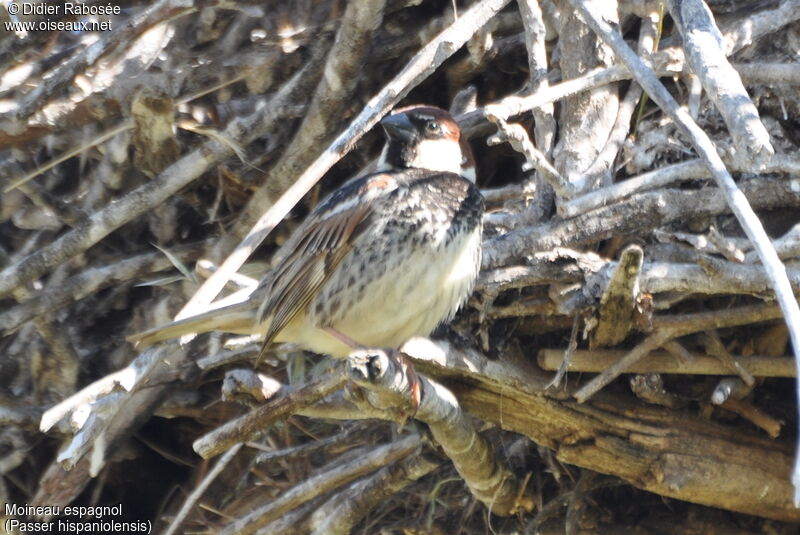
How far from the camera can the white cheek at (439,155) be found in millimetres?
3678

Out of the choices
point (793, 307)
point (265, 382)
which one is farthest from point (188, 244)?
point (793, 307)

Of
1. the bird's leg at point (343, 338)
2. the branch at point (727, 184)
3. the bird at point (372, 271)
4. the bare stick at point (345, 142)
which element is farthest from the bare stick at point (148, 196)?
the branch at point (727, 184)

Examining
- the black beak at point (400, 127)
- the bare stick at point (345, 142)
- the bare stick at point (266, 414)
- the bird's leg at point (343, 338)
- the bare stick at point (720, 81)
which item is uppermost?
the bare stick at point (720, 81)

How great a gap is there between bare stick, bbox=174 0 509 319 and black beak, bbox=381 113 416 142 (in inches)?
22.3

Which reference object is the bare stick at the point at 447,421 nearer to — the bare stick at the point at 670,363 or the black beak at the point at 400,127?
the bare stick at the point at 670,363

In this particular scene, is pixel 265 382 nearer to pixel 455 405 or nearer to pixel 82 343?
pixel 455 405

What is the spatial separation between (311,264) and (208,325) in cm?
35

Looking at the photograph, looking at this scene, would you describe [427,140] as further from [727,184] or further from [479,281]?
[727,184]

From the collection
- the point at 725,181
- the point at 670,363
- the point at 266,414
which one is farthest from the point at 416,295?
the point at 725,181

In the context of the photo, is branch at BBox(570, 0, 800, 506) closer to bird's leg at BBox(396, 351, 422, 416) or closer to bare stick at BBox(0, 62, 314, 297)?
bird's leg at BBox(396, 351, 422, 416)

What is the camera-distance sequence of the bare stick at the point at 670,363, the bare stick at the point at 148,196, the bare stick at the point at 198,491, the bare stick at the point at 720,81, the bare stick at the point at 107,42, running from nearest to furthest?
the bare stick at the point at 720,81 → the bare stick at the point at 670,363 → the bare stick at the point at 107,42 → the bare stick at the point at 148,196 → the bare stick at the point at 198,491

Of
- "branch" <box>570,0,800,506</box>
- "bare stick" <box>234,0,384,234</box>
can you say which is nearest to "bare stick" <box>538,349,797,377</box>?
"branch" <box>570,0,800,506</box>

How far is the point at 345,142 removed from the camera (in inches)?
114

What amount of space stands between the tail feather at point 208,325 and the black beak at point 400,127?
708 mm
